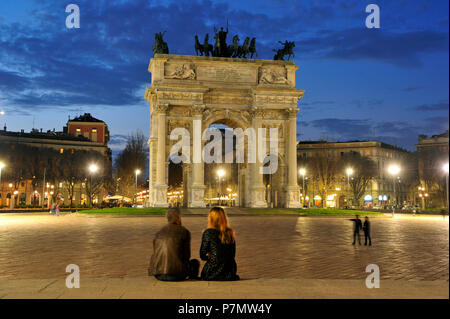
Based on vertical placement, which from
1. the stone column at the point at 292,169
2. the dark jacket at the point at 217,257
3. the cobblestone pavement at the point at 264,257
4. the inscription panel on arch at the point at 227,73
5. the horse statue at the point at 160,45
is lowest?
the cobblestone pavement at the point at 264,257

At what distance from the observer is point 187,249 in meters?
7.84

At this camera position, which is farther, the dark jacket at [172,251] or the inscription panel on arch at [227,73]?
the inscription panel on arch at [227,73]

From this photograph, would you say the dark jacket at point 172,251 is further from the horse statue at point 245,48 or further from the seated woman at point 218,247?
the horse statue at point 245,48

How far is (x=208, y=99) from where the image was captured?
47.6 metres

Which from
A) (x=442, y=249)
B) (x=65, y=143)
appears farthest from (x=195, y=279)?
(x=65, y=143)

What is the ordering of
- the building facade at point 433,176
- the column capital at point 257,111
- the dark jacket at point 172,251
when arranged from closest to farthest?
the dark jacket at point 172,251 → the column capital at point 257,111 → the building facade at point 433,176

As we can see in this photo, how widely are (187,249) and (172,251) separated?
279mm

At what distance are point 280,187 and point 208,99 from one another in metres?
12.4

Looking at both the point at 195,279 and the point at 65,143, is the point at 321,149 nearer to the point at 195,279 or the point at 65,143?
the point at 65,143

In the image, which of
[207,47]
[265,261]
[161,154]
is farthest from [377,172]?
[265,261]

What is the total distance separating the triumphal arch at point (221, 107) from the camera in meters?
46.0

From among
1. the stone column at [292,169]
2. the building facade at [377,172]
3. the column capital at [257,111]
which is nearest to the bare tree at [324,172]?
the building facade at [377,172]

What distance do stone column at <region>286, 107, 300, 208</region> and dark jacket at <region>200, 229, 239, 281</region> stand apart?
39.8 meters

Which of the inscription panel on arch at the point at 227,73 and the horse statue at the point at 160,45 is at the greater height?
the horse statue at the point at 160,45
